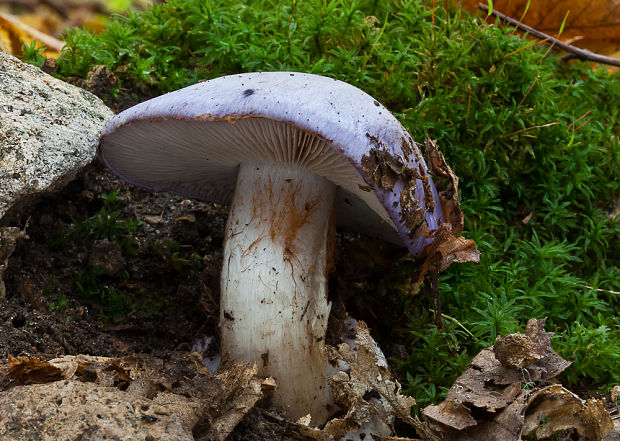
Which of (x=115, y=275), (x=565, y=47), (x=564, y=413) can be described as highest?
(x=565, y=47)

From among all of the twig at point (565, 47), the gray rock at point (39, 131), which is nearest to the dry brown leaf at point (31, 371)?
the gray rock at point (39, 131)

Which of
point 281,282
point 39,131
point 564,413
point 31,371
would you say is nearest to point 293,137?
point 281,282

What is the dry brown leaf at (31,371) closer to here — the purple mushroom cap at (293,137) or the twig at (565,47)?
the purple mushroom cap at (293,137)

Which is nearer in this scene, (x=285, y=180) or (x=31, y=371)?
(x=31, y=371)

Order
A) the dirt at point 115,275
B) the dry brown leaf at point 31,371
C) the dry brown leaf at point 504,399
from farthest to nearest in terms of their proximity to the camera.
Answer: the dirt at point 115,275
the dry brown leaf at point 504,399
the dry brown leaf at point 31,371

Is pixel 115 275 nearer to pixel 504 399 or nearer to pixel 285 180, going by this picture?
pixel 285 180
